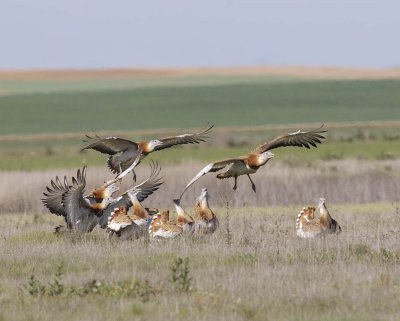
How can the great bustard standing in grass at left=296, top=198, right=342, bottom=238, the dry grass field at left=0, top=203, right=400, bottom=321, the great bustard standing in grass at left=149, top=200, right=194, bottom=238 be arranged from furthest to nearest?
the great bustard standing in grass at left=296, top=198, right=342, bottom=238, the great bustard standing in grass at left=149, top=200, right=194, bottom=238, the dry grass field at left=0, top=203, right=400, bottom=321

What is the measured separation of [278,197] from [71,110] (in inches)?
2455

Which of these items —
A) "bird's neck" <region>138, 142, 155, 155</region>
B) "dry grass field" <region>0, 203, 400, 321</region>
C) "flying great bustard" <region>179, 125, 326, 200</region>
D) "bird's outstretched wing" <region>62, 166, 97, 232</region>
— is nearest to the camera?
"dry grass field" <region>0, 203, 400, 321</region>

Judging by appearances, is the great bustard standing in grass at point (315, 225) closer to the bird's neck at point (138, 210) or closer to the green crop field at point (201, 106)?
the bird's neck at point (138, 210)

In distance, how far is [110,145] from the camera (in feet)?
51.9

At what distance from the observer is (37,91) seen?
350 feet

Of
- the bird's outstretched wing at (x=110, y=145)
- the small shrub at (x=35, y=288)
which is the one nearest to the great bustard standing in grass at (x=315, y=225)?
the bird's outstretched wing at (x=110, y=145)

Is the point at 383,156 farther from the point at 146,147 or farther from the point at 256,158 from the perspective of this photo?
the point at 256,158

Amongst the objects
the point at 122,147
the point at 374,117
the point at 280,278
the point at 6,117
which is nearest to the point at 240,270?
the point at 280,278

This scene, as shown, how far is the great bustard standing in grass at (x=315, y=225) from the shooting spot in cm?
1530

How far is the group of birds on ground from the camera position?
1473cm

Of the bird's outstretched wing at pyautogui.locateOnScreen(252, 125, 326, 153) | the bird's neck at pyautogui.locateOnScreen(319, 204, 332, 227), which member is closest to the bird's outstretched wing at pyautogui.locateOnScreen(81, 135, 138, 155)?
the bird's outstretched wing at pyautogui.locateOnScreen(252, 125, 326, 153)

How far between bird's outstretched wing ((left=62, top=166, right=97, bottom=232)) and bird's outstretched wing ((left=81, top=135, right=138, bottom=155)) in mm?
525

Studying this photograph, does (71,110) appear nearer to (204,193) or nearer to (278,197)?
(278,197)

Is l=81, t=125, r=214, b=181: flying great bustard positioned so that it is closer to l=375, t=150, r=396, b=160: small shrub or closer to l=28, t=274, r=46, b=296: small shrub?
l=28, t=274, r=46, b=296: small shrub
